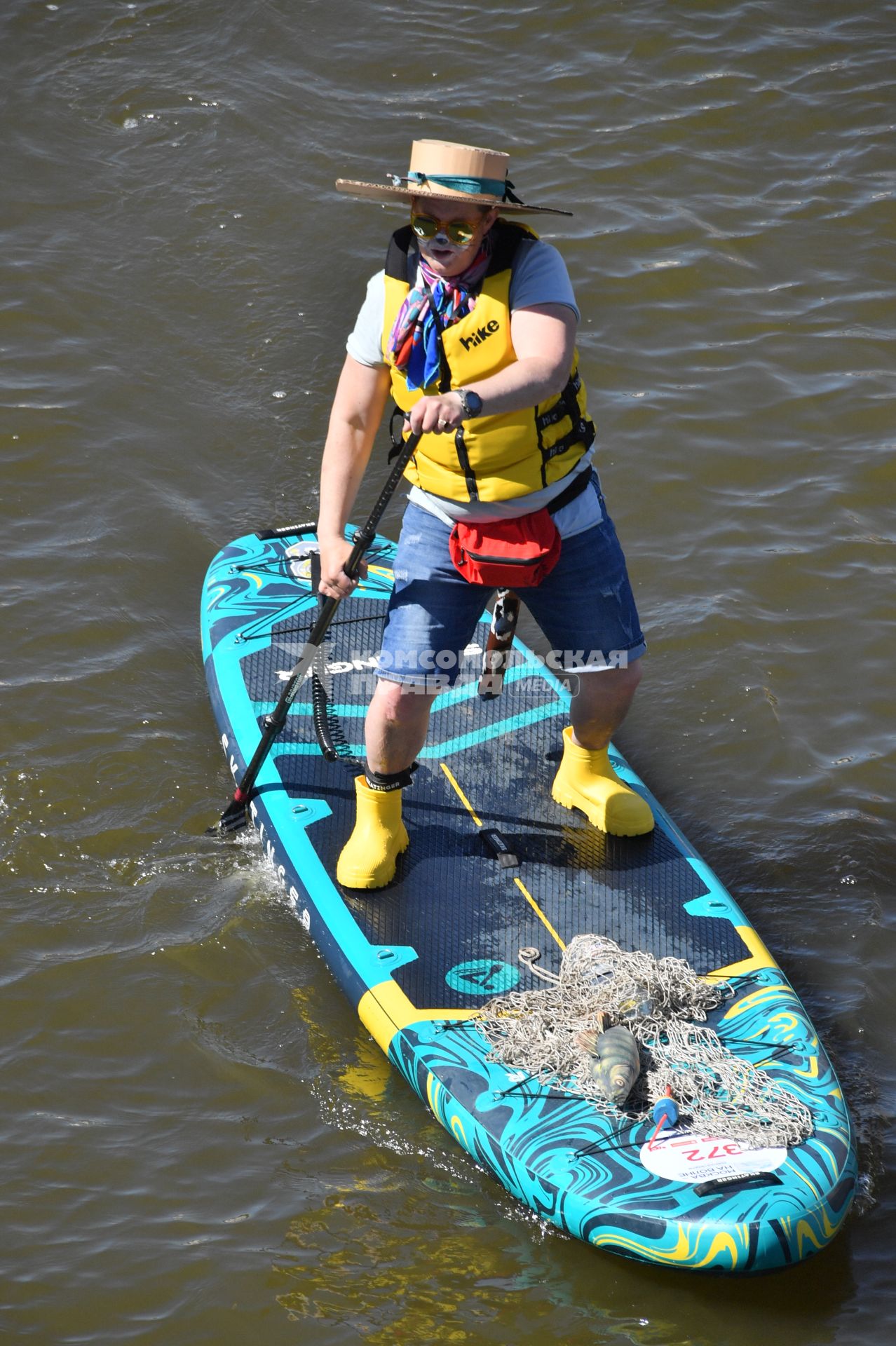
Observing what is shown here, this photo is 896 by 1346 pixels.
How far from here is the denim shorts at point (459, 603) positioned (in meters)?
3.98

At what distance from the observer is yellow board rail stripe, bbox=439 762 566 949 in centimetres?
432

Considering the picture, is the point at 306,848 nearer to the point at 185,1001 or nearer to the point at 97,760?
the point at 185,1001

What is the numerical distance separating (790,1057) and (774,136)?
21.1 ft

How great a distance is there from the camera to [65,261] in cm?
771

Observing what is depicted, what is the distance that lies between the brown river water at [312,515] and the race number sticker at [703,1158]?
1.13 feet

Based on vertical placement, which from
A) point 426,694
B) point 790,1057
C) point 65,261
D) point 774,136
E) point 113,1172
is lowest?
point 113,1172

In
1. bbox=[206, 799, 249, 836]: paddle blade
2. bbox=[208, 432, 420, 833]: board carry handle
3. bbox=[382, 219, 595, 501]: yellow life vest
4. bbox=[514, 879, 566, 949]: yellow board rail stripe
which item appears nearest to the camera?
bbox=[382, 219, 595, 501]: yellow life vest

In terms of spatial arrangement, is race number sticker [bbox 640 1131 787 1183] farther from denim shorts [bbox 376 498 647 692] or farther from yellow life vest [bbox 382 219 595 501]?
yellow life vest [bbox 382 219 595 501]

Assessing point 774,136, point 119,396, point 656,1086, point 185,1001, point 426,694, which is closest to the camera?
point 656,1086

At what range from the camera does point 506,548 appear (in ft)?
12.6

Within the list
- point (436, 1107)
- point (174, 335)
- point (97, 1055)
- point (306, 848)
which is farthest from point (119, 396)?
point (436, 1107)

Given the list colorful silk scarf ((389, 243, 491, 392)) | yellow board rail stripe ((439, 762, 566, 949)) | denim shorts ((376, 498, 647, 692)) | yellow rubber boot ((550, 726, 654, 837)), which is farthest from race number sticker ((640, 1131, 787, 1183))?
colorful silk scarf ((389, 243, 491, 392))

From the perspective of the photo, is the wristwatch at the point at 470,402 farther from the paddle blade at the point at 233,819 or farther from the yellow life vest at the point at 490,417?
the paddle blade at the point at 233,819

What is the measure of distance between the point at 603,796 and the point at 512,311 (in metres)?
1.68
